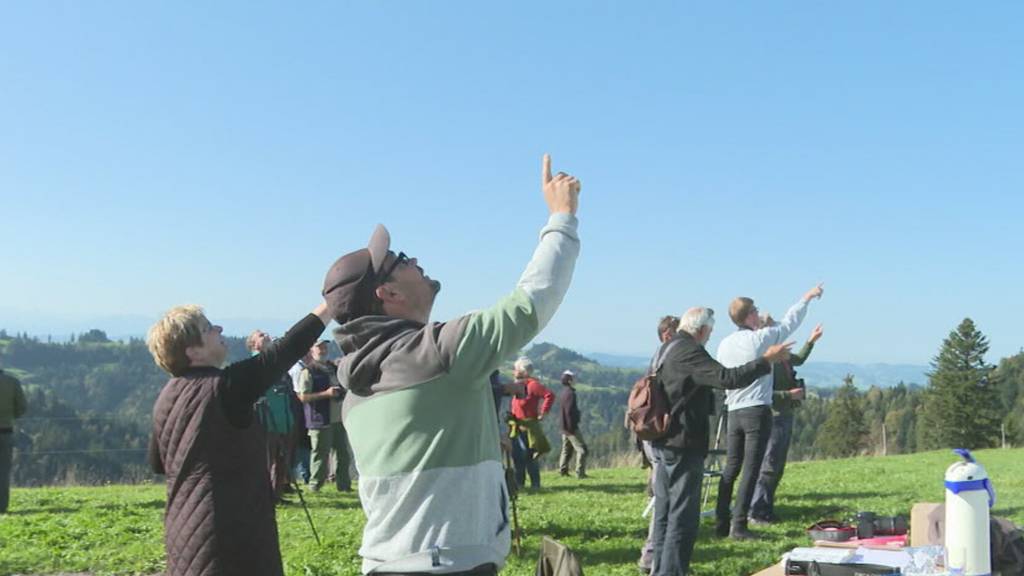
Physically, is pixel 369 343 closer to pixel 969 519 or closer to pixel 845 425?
pixel 969 519

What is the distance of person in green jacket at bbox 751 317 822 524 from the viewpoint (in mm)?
8969

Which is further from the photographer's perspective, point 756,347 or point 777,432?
point 777,432

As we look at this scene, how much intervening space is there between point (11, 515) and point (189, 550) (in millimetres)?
9072

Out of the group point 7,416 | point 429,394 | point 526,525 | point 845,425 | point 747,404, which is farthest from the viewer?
point 845,425

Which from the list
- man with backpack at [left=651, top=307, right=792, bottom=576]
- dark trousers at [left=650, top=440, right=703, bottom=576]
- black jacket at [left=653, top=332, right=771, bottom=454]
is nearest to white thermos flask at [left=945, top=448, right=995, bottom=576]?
man with backpack at [left=651, top=307, right=792, bottom=576]

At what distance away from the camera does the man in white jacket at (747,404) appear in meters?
8.01

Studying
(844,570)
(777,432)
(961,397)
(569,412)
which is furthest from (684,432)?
(961,397)

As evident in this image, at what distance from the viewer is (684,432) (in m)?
6.26

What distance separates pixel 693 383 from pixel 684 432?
0.39 metres

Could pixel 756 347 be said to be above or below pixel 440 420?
above

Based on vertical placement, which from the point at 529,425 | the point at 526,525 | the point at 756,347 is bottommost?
the point at 526,525

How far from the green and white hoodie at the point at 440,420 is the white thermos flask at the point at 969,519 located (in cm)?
152

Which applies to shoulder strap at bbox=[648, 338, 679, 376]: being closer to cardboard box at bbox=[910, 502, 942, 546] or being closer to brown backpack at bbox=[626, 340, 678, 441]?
brown backpack at bbox=[626, 340, 678, 441]

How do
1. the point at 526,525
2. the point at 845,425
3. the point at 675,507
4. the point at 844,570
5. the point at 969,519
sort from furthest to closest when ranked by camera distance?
the point at 845,425 < the point at 526,525 < the point at 675,507 < the point at 844,570 < the point at 969,519
